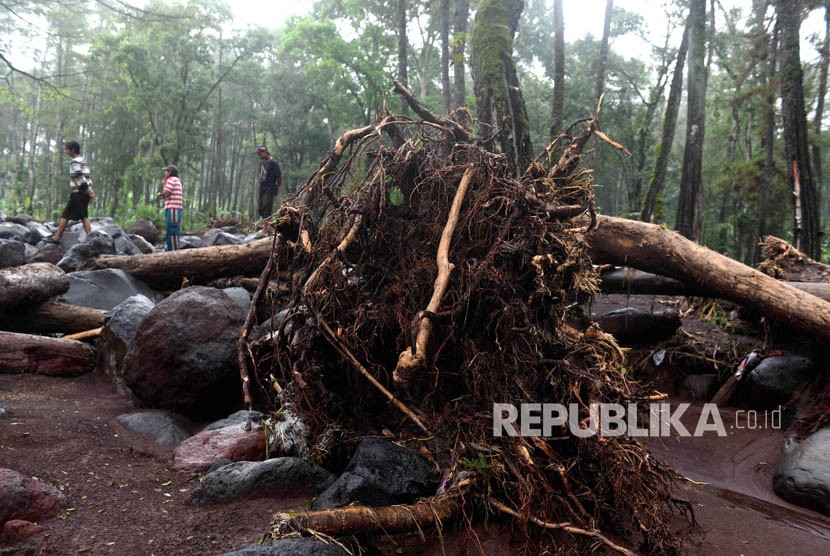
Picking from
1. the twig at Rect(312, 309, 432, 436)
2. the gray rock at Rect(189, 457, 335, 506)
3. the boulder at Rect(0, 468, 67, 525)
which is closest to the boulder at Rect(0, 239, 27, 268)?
the boulder at Rect(0, 468, 67, 525)

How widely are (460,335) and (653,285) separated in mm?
4155

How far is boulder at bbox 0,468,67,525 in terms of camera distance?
107 inches

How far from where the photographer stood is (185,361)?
457 cm

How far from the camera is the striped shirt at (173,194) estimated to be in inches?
434

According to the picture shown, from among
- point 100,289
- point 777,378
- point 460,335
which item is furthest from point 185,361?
point 777,378

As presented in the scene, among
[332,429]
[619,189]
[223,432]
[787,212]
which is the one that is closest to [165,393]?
[223,432]

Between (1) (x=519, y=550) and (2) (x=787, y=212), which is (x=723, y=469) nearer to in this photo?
(1) (x=519, y=550)

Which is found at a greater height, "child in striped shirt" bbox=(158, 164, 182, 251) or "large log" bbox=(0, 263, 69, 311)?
"child in striped shirt" bbox=(158, 164, 182, 251)

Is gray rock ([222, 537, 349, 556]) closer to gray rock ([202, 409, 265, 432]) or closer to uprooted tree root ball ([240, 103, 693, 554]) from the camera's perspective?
uprooted tree root ball ([240, 103, 693, 554])

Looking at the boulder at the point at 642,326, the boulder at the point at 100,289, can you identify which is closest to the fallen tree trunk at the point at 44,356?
the boulder at the point at 100,289

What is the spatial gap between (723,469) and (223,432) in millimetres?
4283

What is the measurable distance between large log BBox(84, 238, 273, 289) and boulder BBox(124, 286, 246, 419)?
2.75 m

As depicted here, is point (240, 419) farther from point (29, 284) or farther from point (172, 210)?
point (172, 210)

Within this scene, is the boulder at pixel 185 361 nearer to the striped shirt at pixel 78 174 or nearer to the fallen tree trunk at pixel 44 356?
the fallen tree trunk at pixel 44 356
